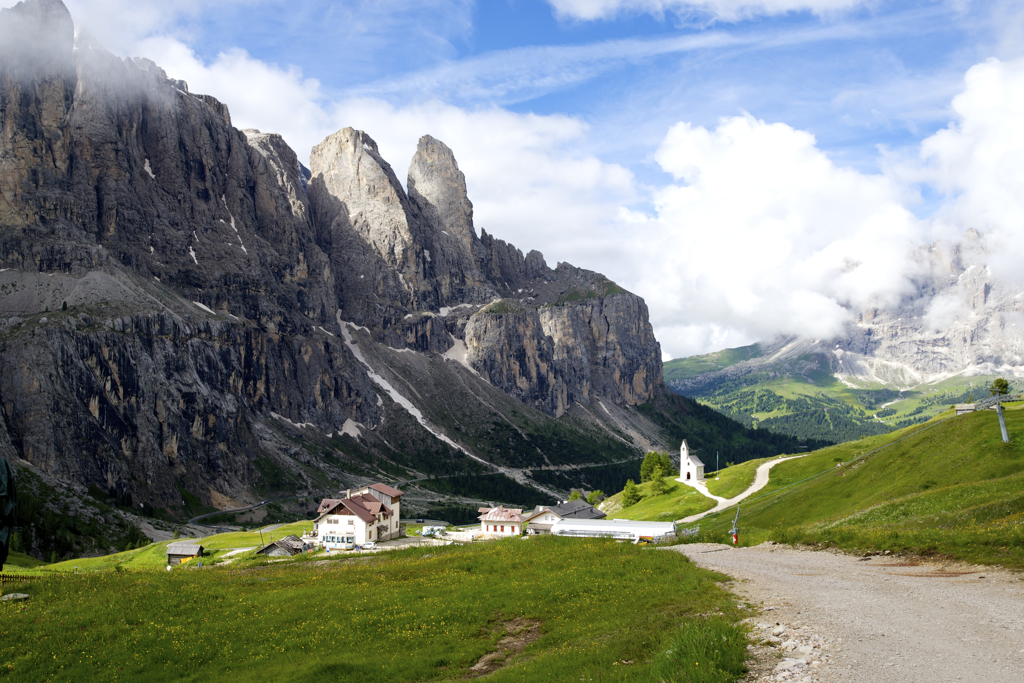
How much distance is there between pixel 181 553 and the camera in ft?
232

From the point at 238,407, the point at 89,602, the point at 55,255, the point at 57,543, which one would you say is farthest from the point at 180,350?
the point at 89,602

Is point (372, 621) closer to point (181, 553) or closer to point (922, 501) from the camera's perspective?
point (922, 501)

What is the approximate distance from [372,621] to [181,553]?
54885 mm

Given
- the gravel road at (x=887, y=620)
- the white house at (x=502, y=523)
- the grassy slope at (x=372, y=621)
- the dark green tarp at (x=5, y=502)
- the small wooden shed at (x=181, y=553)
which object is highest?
the dark green tarp at (x=5, y=502)

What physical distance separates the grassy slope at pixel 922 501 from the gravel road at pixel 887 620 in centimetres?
268

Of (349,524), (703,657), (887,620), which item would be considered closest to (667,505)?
(349,524)

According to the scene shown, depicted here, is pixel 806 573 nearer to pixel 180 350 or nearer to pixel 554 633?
pixel 554 633

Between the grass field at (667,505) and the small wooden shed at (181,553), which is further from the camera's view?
the grass field at (667,505)

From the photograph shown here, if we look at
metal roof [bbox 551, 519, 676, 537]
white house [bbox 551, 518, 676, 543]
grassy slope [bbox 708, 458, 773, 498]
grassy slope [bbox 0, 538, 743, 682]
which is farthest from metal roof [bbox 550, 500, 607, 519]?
grassy slope [bbox 0, 538, 743, 682]

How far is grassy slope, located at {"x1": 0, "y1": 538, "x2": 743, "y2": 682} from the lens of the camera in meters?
20.5

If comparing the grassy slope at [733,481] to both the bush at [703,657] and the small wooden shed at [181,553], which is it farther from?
the bush at [703,657]

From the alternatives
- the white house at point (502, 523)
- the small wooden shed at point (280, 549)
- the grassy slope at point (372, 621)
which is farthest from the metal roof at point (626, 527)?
the grassy slope at point (372, 621)

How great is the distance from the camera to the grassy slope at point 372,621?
67.4 feet

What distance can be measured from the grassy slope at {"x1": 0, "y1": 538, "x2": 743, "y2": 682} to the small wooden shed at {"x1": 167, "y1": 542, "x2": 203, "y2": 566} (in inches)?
1524
